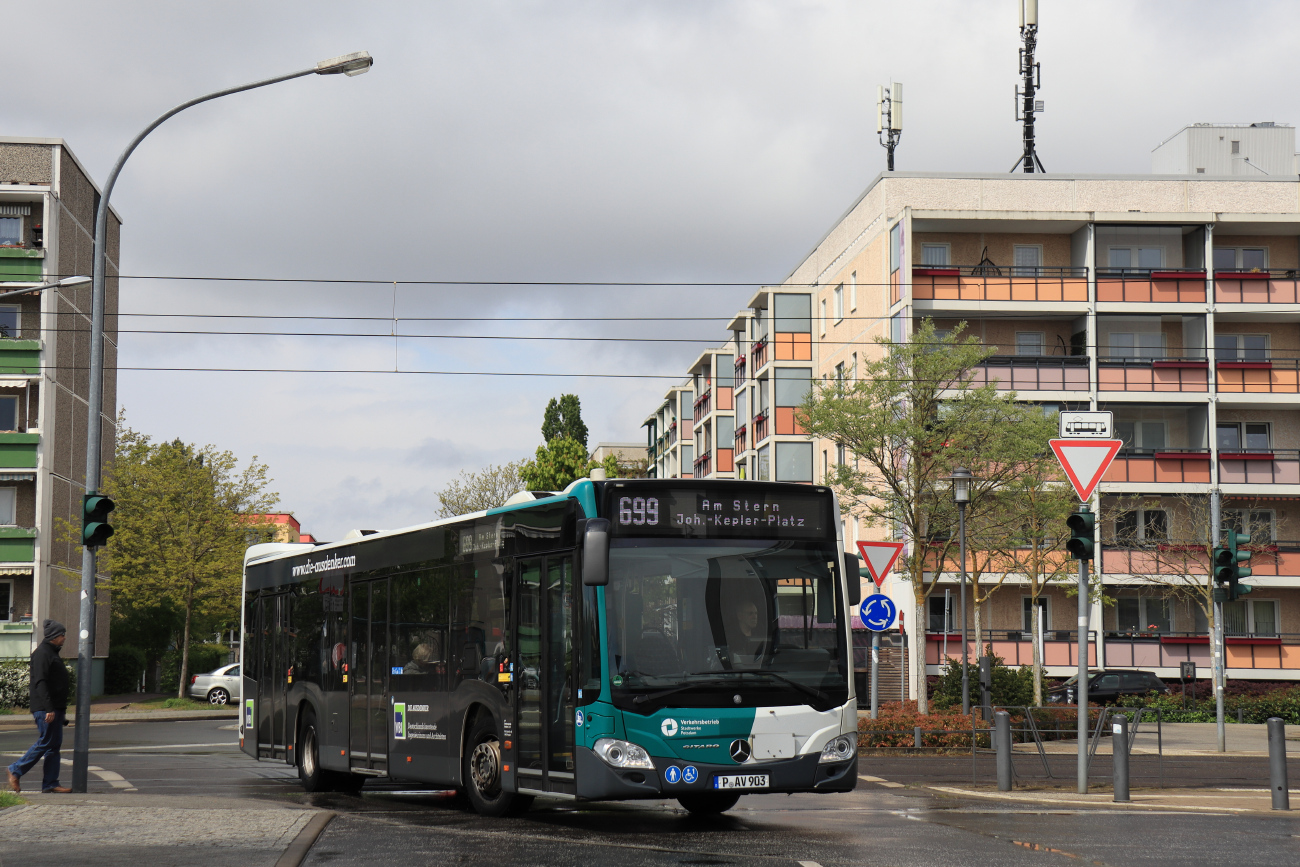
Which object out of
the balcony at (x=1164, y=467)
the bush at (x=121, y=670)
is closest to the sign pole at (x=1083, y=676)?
the balcony at (x=1164, y=467)

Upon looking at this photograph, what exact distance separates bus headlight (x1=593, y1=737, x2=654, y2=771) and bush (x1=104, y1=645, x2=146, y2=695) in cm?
4699

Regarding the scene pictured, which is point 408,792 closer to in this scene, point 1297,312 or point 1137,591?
point 1137,591

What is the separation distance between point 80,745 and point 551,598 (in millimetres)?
6298

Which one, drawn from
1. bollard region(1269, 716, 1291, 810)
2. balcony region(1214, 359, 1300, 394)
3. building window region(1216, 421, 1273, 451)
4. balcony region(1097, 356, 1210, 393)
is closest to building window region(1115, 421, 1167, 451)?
balcony region(1097, 356, 1210, 393)

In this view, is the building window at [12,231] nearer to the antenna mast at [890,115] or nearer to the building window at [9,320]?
the building window at [9,320]

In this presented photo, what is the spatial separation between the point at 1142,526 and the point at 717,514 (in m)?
37.5

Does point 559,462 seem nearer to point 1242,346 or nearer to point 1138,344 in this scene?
point 1138,344

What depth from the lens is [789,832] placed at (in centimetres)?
1230

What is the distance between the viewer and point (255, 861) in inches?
391

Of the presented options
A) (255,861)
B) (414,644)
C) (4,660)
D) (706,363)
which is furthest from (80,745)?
(706,363)

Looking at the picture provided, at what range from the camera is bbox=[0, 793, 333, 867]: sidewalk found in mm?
10141

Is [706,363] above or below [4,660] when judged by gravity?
above

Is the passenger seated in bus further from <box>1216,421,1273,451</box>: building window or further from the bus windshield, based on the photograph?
<box>1216,421,1273,451</box>: building window

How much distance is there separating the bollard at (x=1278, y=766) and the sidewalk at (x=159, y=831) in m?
9.07
